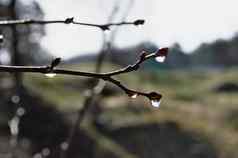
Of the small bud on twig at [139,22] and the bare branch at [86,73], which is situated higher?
the bare branch at [86,73]

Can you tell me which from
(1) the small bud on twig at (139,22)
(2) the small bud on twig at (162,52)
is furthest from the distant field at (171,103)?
(2) the small bud on twig at (162,52)

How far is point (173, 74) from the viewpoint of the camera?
13.4m

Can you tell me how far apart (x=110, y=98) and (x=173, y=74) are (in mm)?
3305

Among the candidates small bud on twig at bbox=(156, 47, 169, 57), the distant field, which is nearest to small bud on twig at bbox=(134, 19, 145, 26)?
small bud on twig at bbox=(156, 47, 169, 57)

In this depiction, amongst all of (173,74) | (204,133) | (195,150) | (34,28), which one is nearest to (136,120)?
(204,133)

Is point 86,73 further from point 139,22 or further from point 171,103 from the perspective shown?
point 171,103

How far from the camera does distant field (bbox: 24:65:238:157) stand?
8164mm

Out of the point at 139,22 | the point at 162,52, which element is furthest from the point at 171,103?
the point at 162,52

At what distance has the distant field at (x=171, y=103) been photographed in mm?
8164

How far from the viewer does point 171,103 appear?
1014cm

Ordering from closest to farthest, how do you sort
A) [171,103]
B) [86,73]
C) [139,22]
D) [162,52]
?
1. [86,73]
2. [162,52]
3. [139,22]
4. [171,103]

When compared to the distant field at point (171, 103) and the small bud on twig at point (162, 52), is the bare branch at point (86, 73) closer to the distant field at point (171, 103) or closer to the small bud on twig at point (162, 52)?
the small bud on twig at point (162, 52)

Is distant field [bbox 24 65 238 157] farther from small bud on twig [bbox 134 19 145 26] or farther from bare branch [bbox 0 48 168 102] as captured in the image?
bare branch [bbox 0 48 168 102]

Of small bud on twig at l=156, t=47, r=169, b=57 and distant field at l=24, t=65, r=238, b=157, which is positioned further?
distant field at l=24, t=65, r=238, b=157
